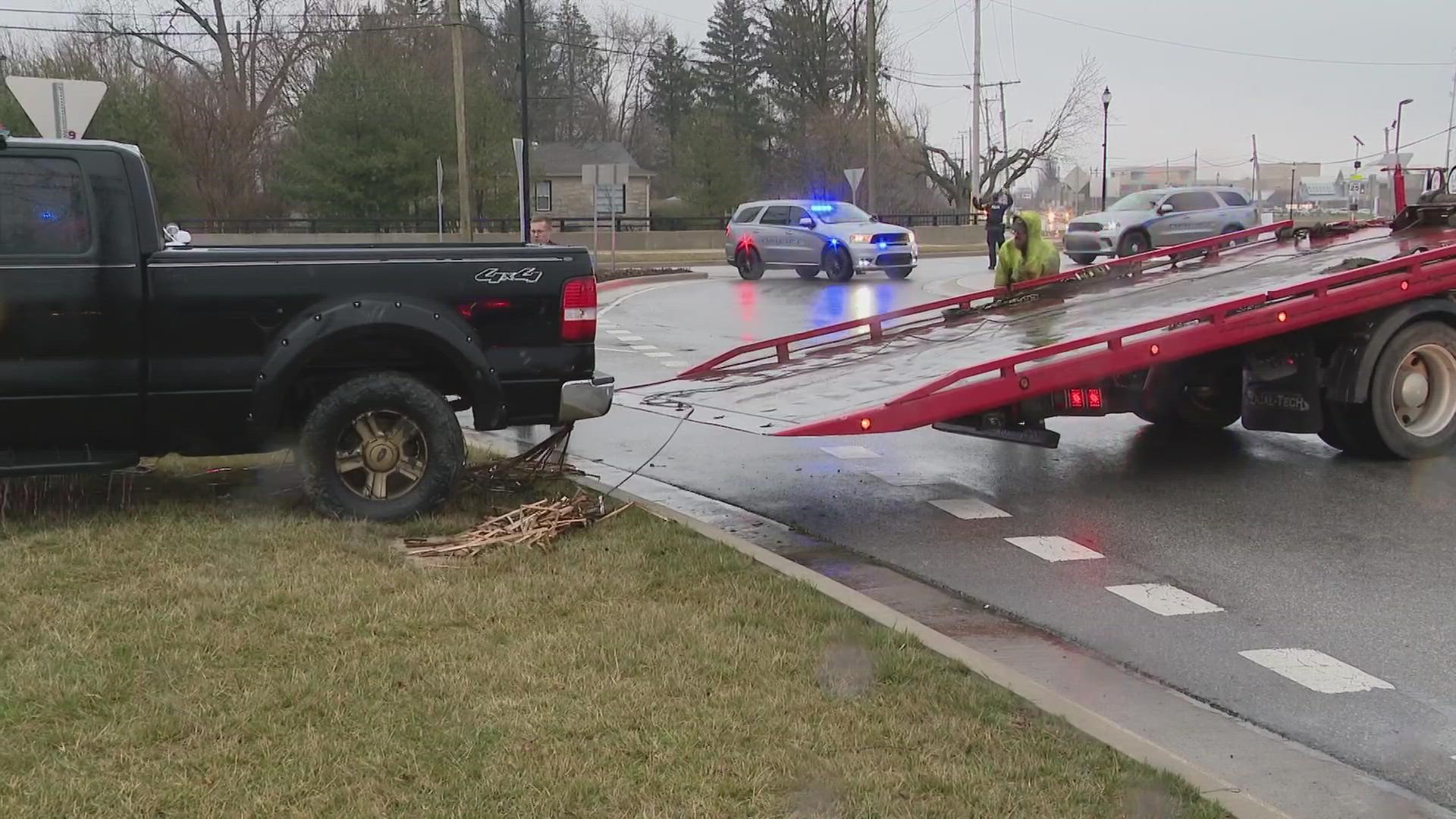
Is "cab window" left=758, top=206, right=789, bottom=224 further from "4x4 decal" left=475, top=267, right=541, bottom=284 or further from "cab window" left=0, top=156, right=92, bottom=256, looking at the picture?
"cab window" left=0, top=156, right=92, bottom=256

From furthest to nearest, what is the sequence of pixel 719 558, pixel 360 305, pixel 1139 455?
pixel 1139 455 → pixel 360 305 → pixel 719 558

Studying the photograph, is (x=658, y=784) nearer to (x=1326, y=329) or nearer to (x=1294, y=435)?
(x=1326, y=329)

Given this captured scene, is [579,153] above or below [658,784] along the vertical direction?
above

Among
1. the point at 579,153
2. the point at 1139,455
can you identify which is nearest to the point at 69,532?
the point at 1139,455

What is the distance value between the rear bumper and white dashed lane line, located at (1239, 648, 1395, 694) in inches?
131

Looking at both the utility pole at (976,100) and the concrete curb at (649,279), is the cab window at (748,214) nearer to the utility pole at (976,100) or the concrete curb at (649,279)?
the concrete curb at (649,279)

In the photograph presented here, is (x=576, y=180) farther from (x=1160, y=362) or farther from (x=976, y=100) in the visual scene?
(x=1160, y=362)

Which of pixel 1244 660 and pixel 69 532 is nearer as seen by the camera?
pixel 1244 660

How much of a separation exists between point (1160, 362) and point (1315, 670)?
8.58ft

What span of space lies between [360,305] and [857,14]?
64.0 meters

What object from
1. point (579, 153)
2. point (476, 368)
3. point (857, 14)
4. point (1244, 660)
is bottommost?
point (1244, 660)

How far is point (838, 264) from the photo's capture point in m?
26.0

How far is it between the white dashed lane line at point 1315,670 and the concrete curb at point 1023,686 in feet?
3.55

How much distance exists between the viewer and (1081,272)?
998 centimetres
